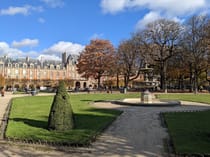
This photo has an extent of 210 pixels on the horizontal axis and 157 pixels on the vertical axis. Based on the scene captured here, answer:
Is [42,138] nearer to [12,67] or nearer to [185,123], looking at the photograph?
[185,123]

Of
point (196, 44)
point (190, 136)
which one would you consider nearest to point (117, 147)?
point (190, 136)

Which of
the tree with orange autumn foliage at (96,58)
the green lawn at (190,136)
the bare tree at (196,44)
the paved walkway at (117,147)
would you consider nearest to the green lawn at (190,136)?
the green lawn at (190,136)

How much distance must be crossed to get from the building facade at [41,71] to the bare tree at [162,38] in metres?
56.5

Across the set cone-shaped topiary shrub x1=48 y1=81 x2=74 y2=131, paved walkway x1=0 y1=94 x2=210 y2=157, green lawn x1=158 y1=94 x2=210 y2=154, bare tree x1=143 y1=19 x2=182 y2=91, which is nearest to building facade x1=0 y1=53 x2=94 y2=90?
bare tree x1=143 y1=19 x2=182 y2=91

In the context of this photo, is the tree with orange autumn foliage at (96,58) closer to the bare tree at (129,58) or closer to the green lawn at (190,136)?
the bare tree at (129,58)

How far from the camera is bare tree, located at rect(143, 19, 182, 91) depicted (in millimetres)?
A: 52812

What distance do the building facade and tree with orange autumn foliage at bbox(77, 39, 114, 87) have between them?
150 feet

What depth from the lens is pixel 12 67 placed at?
385 feet

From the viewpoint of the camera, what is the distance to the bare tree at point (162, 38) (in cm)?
5281

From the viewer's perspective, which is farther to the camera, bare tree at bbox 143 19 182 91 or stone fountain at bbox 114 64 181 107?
bare tree at bbox 143 19 182 91

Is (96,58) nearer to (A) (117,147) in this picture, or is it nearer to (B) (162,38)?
(B) (162,38)

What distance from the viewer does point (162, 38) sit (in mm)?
53312

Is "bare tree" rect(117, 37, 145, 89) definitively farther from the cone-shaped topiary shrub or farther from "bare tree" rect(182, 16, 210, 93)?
the cone-shaped topiary shrub

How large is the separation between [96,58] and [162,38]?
1457 cm
